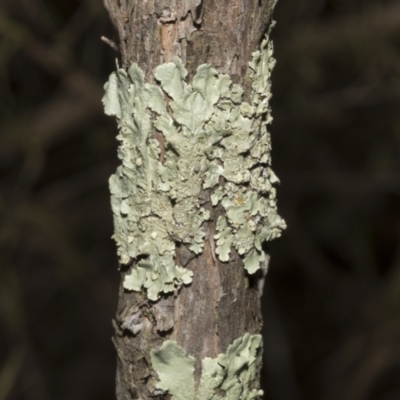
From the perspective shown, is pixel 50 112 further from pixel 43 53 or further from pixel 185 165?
pixel 185 165

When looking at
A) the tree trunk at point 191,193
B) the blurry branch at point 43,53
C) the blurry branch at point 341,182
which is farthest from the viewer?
the blurry branch at point 341,182

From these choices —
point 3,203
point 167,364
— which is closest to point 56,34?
point 3,203

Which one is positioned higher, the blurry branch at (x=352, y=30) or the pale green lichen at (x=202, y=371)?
the blurry branch at (x=352, y=30)

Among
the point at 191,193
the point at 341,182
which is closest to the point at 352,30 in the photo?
the point at 341,182

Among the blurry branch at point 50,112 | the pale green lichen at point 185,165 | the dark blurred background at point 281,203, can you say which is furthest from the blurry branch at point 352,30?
the pale green lichen at point 185,165

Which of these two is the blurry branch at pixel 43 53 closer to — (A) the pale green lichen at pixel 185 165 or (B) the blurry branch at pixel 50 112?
(B) the blurry branch at pixel 50 112

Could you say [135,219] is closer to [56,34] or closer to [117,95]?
[117,95]

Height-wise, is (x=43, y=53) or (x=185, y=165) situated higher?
(x=43, y=53)
